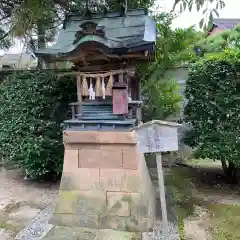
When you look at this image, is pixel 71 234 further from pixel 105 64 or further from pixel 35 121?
pixel 35 121

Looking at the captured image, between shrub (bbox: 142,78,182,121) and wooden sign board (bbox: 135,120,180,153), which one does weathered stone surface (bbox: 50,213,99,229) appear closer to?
wooden sign board (bbox: 135,120,180,153)

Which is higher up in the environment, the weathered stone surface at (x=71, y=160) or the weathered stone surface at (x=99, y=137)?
the weathered stone surface at (x=99, y=137)

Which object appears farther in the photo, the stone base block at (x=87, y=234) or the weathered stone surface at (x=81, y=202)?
the weathered stone surface at (x=81, y=202)

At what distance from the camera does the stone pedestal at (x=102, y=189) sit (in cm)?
408

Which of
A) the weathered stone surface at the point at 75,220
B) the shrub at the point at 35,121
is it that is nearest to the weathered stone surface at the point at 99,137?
the weathered stone surface at the point at 75,220

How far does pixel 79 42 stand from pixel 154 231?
9.30 feet

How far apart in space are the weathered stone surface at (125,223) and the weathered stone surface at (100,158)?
0.75 m

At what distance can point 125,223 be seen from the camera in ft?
13.4

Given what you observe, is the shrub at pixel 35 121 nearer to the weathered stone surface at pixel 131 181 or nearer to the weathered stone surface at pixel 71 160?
the weathered stone surface at pixel 71 160

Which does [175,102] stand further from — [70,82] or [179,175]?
[70,82]

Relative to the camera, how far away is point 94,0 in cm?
704

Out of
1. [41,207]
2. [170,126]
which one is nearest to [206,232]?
[170,126]

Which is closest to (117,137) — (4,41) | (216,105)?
(216,105)

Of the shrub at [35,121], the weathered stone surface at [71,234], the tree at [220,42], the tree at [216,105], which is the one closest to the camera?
the weathered stone surface at [71,234]
